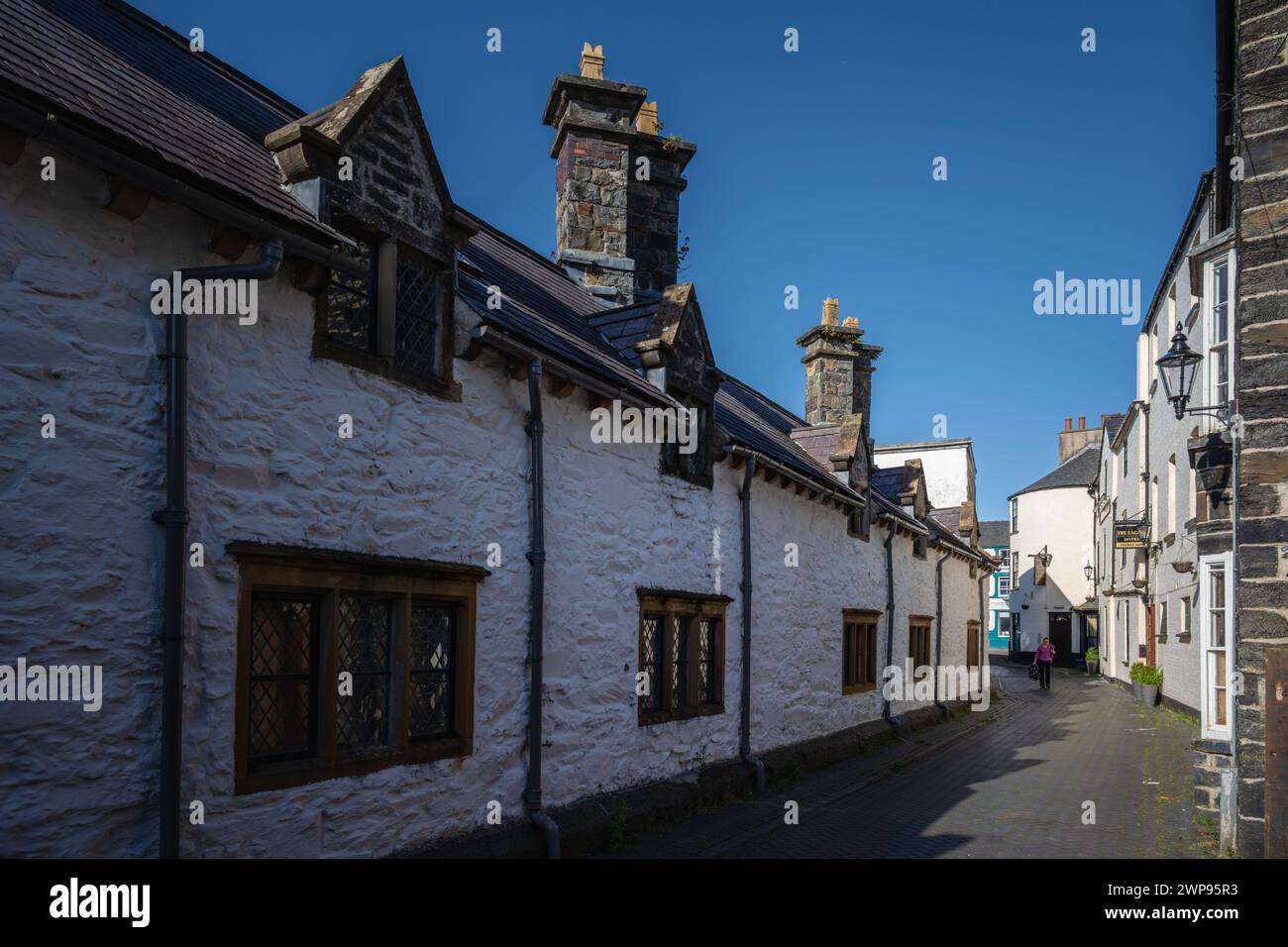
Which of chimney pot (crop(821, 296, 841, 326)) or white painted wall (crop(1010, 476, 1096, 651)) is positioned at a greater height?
chimney pot (crop(821, 296, 841, 326))

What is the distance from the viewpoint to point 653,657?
40.3 feet

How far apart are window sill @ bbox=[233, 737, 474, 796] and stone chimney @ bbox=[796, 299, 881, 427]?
1877cm

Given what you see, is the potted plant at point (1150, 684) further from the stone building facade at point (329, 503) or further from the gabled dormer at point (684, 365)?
the gabled dormer at point (684, 365)

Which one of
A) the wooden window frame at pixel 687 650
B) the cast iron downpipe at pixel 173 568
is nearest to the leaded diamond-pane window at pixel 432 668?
the cast iron downpipe at pixel 173 568

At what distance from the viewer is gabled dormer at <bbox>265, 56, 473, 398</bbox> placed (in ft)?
25.6

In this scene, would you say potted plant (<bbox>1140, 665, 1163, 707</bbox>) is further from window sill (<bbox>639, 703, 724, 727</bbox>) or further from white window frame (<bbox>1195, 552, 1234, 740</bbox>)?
window sill (<bbox>639, 703, 724, 727</bbox>)

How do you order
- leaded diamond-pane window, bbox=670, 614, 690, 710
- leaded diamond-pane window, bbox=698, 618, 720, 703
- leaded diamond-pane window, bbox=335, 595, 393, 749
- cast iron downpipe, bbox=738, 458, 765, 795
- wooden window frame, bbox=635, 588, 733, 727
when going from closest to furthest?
leaded diamond-pane window, bbox=335, 595, 393, 749 → wooden window frame, bbox=635, 588, 733, 727 → leaded diamond-pane window, bbox=670, 614, 690, 710 → leaded diamond-pane window, bbox=698, 618, 720, 703 → cast iron downpipe, bbox=738, 458, 765, 795

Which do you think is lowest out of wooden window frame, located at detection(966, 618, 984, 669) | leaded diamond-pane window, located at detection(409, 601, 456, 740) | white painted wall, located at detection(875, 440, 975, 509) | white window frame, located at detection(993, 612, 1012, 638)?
white window frame, located at detection(993, 612, 1012, 638)

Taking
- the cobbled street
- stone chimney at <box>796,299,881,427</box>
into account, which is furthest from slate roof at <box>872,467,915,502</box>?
the cobbled street

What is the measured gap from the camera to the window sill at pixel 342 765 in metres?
6.79

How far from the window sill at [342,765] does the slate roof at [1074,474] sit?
4849cm

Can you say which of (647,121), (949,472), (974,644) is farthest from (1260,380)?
(949,472)
